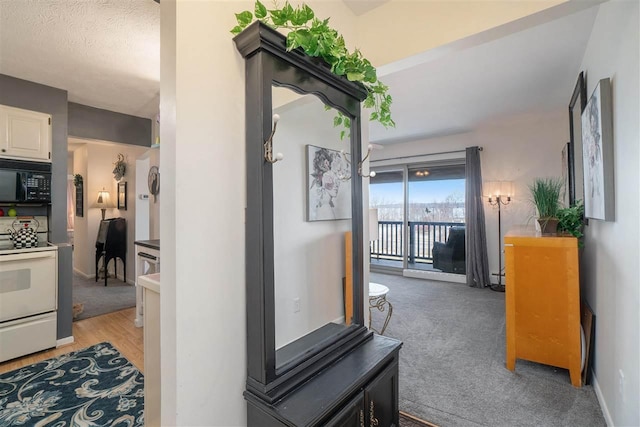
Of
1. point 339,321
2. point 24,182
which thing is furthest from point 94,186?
point 339,321

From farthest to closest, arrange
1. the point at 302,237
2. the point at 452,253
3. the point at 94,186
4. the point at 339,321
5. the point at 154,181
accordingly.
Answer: the point at 94,186 → the point at 452,253 → the point at 154,181 → the point at 339,321 → the point at 302,237

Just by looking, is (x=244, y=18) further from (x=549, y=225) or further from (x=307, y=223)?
(x=549, y=225)

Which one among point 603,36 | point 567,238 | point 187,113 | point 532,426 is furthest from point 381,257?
point 187,113

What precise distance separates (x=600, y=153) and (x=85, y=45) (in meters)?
3.66

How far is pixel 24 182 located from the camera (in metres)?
2.84

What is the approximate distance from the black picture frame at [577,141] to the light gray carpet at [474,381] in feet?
5.01

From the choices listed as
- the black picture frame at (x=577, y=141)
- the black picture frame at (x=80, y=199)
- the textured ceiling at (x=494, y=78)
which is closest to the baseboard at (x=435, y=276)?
the black picture frame at (x=577, y=141)

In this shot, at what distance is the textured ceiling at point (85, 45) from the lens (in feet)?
6.27

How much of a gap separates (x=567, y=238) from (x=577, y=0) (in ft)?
5.53

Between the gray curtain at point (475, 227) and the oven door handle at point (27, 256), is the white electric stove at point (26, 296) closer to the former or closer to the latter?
the oven door handle at point (27, 256)

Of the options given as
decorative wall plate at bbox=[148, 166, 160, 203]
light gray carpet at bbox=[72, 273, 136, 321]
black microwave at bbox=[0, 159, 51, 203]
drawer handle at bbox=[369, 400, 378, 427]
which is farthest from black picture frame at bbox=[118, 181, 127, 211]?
drawer handle at bbox=[369, 400, 378, 427]

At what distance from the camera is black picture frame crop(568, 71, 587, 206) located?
7.93 ft

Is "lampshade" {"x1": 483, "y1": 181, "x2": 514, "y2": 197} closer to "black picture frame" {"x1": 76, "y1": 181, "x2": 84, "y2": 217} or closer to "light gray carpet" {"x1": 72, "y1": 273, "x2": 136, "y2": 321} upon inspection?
"light gray carpet" {"x1": 72, "y1": 273, "x2": 136, "y2": 321}

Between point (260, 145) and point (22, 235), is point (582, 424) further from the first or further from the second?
point (22, 235)
